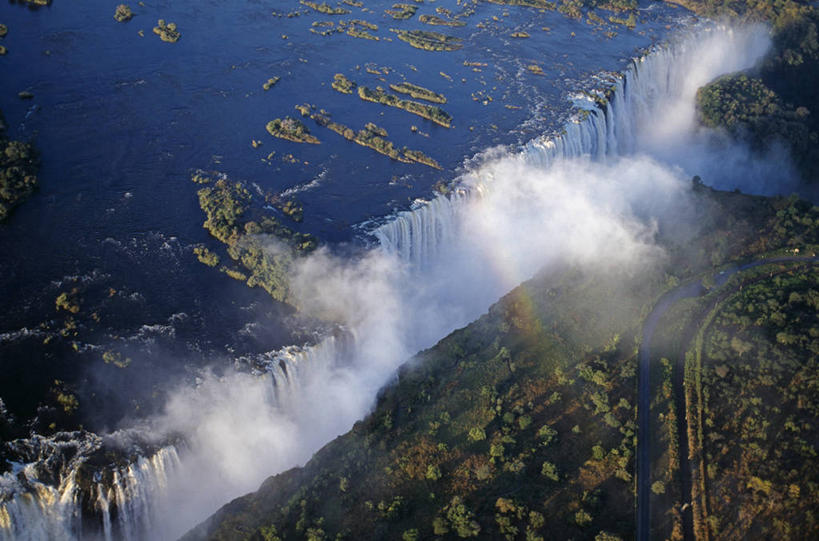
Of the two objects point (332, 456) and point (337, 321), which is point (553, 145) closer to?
point (337, 321)

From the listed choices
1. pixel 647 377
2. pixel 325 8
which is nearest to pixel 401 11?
pixel 325 8

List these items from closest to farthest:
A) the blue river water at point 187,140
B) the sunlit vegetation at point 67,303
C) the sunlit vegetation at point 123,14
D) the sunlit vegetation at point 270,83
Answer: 1. the blue river water at point 187,140
2. the sunlit vegetation at point 67,303
3. the sunlit vegetation at point 270,83
4. the sunlit vegetation at point 123,14

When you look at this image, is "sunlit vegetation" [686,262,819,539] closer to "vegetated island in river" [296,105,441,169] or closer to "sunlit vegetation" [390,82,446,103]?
"vegetated island in river" [296,105,441,169]

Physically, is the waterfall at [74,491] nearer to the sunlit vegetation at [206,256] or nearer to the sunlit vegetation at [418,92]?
the sunlit vegetation at [206,256]

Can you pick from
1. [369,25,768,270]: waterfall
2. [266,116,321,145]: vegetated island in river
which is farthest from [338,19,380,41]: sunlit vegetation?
[369,25,768,270]: waterfall

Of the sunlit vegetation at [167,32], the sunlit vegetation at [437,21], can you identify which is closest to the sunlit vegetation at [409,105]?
the sunlit vegetation at [167,32]

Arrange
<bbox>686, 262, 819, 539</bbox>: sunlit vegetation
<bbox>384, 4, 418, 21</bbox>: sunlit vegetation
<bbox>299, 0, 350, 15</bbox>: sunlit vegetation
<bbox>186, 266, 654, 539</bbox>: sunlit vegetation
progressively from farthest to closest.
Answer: <bbox>384, 4, 418, 21</bbox>: sunlit vegetation < <bbox>299, 0, 350, 15</bbox>: sunlit vegetation < <bbox>186, 266, 654, 539</bbox>: sunlit vegetation < <bbox>686, 262, 819, 539</bbox>: sunlit vegetation

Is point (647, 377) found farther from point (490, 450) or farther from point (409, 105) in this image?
point (409, 105)
